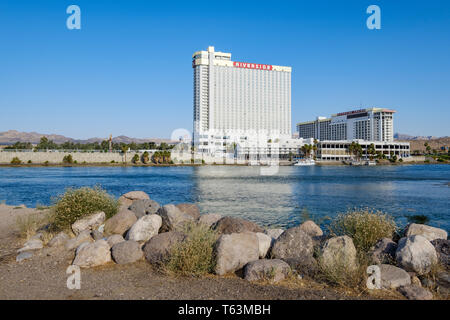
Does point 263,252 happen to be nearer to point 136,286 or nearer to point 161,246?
point 161,246

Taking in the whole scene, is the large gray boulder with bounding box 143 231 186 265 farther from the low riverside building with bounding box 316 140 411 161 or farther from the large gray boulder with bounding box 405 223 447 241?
the low riverside building with bounding box 316 140 411 161

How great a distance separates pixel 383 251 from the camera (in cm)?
932

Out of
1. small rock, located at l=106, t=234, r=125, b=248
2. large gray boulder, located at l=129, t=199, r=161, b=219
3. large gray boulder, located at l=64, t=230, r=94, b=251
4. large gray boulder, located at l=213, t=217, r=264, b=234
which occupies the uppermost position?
large gray boulder, located at l=129, t=199, r=161, b=219

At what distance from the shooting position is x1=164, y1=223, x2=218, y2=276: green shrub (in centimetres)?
806

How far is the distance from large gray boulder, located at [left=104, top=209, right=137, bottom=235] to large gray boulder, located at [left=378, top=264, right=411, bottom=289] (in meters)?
7.58

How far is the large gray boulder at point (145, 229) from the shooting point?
1052 cm

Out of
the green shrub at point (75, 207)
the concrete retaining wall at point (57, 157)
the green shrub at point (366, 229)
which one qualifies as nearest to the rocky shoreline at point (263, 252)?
the green shrub at point (366, 229)

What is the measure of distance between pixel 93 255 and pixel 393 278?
7.04 meters

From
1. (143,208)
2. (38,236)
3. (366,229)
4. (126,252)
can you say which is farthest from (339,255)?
(38,236)

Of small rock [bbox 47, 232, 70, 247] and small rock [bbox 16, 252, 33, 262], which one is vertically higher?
small rock [bbox 47, 232, 70, 247]

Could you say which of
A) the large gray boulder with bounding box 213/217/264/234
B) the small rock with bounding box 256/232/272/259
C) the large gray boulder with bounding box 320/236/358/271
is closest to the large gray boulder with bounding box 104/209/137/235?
the large gray boulder with bounding box 213/217/264/234

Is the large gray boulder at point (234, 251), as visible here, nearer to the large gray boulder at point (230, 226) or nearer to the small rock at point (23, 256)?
the large gray boulder at point (230, 226)
